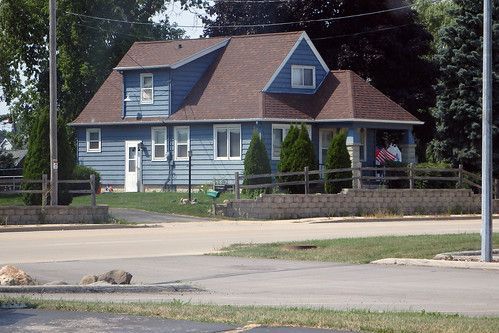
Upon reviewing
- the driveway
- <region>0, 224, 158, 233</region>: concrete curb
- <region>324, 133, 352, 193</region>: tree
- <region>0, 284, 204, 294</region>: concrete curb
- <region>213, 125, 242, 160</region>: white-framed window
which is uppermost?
<region>213, 125, 242, 160</region>: white-framed window

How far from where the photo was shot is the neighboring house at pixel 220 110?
5169 cm

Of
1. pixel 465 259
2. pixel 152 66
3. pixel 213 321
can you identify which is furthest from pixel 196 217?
pixel 213 321

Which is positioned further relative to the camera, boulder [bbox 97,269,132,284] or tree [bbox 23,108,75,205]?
tree [bbox 23,108,75,205]

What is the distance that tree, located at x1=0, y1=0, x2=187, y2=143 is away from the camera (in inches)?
2591

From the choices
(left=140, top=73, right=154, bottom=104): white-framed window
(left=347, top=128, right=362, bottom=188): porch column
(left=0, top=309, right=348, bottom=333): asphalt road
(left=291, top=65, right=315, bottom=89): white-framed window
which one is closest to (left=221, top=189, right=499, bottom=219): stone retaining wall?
(left=347, top=128, right=362, bottom=188): porch column

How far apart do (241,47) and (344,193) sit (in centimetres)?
1425

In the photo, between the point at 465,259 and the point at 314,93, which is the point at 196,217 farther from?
the point at 465,259

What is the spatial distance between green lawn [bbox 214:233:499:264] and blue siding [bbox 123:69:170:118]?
88.5 ft

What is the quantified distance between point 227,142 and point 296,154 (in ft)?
23.3

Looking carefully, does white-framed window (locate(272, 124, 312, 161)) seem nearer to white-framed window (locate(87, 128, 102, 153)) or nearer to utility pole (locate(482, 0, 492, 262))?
white-framed window (locate(87, 128, 102, 153))

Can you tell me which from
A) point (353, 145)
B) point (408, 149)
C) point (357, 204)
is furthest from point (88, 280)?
point (408, 149)

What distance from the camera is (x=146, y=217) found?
4225cm

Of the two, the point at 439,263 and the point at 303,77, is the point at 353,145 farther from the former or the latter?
the point at 439,263

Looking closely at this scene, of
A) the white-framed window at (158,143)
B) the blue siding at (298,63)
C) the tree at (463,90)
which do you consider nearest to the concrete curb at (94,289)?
the blue siding at (298,63)
